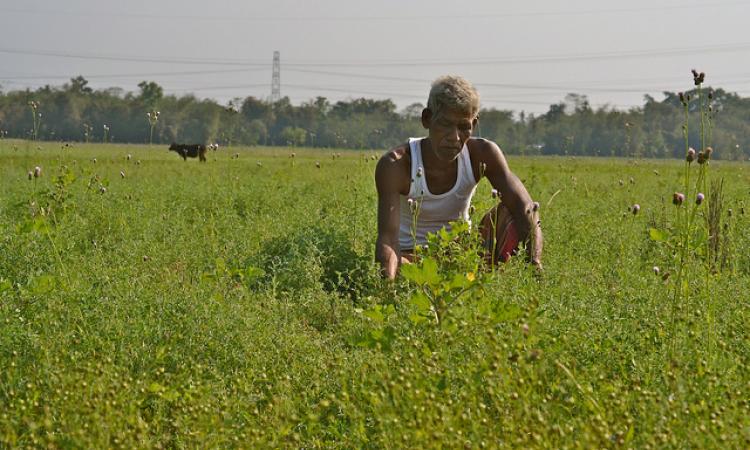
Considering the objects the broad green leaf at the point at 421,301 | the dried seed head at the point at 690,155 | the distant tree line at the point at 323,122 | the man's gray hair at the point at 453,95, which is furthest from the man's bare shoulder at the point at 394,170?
the distant tree line at the point at 323,122

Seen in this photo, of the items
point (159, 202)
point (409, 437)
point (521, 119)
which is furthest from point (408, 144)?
point (521, 119)

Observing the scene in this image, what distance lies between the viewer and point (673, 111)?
54.7 metres

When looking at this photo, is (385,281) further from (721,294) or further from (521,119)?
(521,119)

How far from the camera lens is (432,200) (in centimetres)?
526

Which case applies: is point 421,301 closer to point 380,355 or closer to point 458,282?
point 458,282

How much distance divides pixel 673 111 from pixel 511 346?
55.1 metres

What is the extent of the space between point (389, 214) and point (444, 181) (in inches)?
20.2

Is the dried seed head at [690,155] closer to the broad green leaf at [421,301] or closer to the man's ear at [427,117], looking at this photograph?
the broad green leaf at [421,301]

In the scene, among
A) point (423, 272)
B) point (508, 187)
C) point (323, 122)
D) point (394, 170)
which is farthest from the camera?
point (323, 122)

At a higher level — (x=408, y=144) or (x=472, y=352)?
(x=408, y=144)

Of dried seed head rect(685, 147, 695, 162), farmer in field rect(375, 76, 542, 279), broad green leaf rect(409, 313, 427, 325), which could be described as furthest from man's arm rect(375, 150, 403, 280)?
dried seed head rect(685, 147, 695, 162)

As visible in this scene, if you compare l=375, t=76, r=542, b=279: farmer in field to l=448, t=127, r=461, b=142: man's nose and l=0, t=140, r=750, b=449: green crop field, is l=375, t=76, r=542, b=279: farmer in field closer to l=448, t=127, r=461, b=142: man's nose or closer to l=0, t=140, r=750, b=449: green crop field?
l=448, t=127, r=461, b=142: man's nose

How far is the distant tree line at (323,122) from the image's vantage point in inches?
2046

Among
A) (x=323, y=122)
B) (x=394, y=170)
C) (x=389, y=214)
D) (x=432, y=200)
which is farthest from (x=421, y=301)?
(x=323, y=122)
